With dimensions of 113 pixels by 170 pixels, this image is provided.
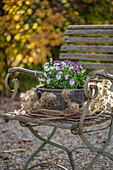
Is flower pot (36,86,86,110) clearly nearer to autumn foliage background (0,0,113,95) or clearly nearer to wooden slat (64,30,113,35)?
wooden slat (64,30,113,35)

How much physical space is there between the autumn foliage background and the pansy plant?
2085mm

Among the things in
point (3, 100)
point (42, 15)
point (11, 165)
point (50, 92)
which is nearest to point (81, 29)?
point (50, 92)

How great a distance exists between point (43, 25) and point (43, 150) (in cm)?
210

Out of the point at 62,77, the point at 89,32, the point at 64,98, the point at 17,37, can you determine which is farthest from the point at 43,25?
the point at 64,98

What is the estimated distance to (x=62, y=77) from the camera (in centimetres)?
185

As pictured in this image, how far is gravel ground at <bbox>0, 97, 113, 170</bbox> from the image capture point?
91.3 inches

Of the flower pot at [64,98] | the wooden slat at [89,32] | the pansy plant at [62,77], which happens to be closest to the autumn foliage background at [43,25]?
the wooden slat at [89,32]

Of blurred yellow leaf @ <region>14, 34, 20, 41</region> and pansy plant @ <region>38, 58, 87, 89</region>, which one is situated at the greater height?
pansy plant @ <region>38, 58, 87, 89</region>

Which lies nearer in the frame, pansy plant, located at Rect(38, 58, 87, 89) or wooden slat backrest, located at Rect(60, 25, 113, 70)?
pansy plant, located at Rect(38, 58, 87, 89)

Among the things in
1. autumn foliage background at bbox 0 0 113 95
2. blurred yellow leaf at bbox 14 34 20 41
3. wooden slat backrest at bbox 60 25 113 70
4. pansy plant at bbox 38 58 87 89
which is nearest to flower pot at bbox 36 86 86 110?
pansy plant at bbox 38 58 87 89

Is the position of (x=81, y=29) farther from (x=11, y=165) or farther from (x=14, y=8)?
(x=11, y=165)

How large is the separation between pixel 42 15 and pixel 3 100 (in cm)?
159

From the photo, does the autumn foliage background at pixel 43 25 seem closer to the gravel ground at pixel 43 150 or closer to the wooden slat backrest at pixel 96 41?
the gravel ground at pixel 43 150

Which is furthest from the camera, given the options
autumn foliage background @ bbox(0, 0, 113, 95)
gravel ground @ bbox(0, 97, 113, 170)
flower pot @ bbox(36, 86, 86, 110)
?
autumn foliage background @ bbox(0, 0, 113, 95)
